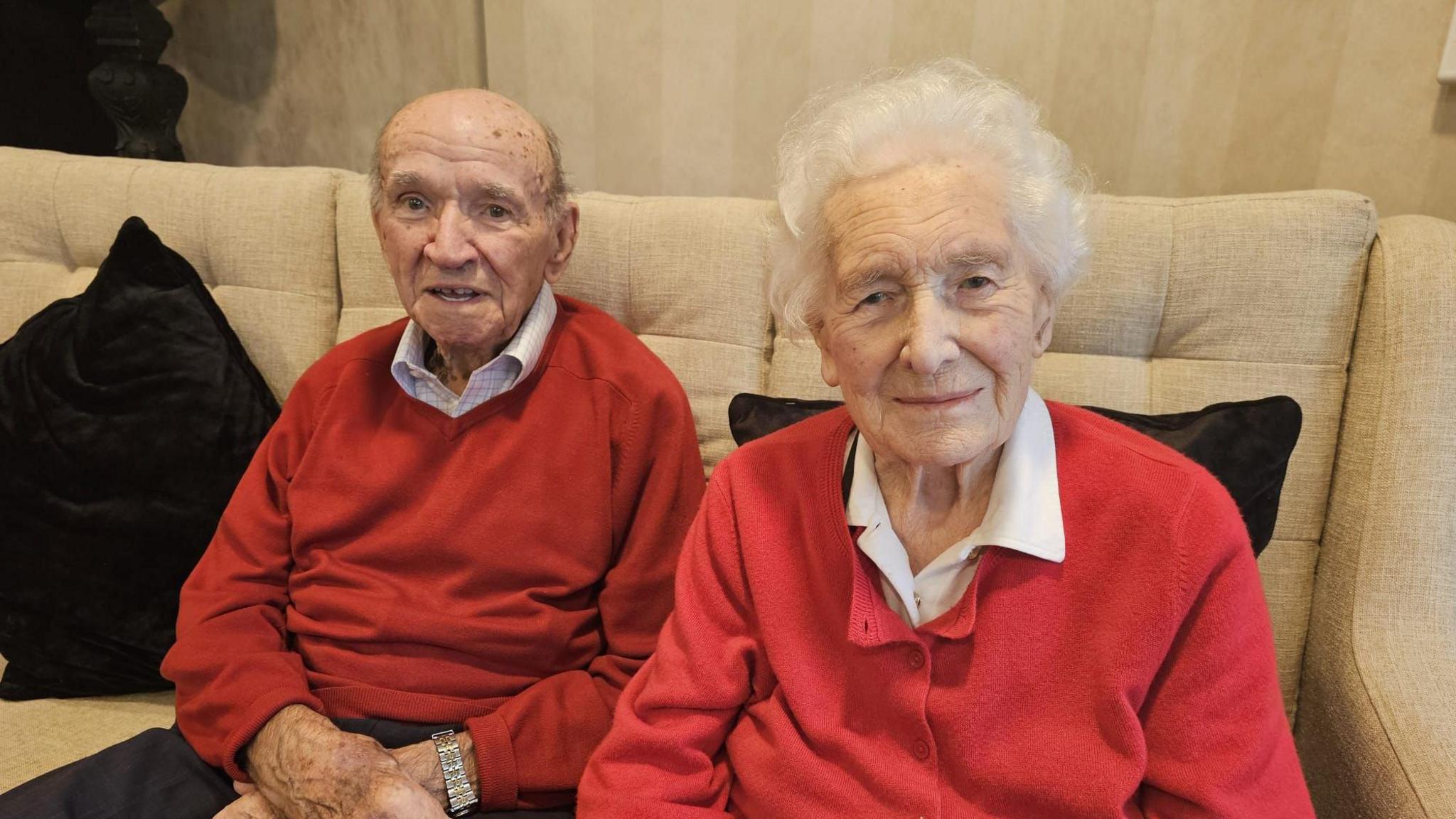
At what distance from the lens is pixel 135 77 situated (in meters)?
2.40

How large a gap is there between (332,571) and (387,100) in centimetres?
147

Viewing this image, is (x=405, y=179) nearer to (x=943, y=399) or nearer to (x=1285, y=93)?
(x=943, y=399)

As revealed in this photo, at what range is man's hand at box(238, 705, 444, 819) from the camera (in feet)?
3.96

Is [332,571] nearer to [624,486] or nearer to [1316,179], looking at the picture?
[624,486]

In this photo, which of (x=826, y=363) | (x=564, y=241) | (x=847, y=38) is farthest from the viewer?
(x=847, y=38)

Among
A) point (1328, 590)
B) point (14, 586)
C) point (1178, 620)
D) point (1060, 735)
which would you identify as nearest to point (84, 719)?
point (14, 586)

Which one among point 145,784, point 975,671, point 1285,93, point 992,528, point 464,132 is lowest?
point 145,784

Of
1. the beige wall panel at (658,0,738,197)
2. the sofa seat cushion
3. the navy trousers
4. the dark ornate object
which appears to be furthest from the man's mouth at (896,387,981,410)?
the dark ornate object

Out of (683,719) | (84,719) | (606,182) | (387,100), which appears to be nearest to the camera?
(683,719)

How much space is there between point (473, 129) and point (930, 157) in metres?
0.74

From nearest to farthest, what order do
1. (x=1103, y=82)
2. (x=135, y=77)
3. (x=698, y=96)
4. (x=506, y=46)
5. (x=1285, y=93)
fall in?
(x=1285, y=93)
(x=1103, y=82)
(x=698, y=96)
(x=506, y=46)
(x=135, y=77)

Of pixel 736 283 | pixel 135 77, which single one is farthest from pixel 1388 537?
pixel 135 77

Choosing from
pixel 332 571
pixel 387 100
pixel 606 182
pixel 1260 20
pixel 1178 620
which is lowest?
pixel 332 571

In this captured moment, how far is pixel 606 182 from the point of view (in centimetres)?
216
